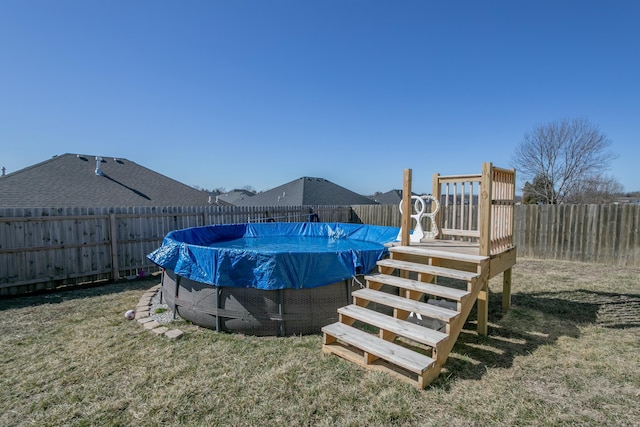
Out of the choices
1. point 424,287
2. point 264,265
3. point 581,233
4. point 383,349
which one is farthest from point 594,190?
point 264,265

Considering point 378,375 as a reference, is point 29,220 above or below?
above

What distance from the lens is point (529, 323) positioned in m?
3.75

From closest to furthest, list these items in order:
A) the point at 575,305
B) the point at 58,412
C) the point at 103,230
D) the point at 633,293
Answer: the point at 58,412 < the point at 575,305 < the point at 633,293 < the point at 103,230

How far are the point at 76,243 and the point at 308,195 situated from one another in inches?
382

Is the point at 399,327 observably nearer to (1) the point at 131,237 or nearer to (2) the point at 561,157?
(1) the point at 131,237

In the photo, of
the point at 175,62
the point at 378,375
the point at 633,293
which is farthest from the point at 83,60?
the point at 633,293

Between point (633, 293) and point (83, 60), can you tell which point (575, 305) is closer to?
point (633, 293)

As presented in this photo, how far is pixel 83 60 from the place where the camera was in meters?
7.06

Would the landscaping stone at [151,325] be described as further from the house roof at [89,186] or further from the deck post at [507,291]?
the house roof at [89,186]

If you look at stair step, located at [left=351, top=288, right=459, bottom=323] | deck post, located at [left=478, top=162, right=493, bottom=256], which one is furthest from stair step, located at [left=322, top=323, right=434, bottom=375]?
deck post, located at [left=478, top=162, right=493, bottom=256]

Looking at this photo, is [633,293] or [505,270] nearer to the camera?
[505,270]

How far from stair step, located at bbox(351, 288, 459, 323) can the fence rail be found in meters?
5.81

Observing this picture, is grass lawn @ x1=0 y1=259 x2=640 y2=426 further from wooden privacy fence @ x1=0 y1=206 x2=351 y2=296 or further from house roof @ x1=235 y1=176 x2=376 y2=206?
house roof @ x1=235 y1=176 x2=376 y2=206

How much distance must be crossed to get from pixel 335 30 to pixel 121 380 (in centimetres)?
937
